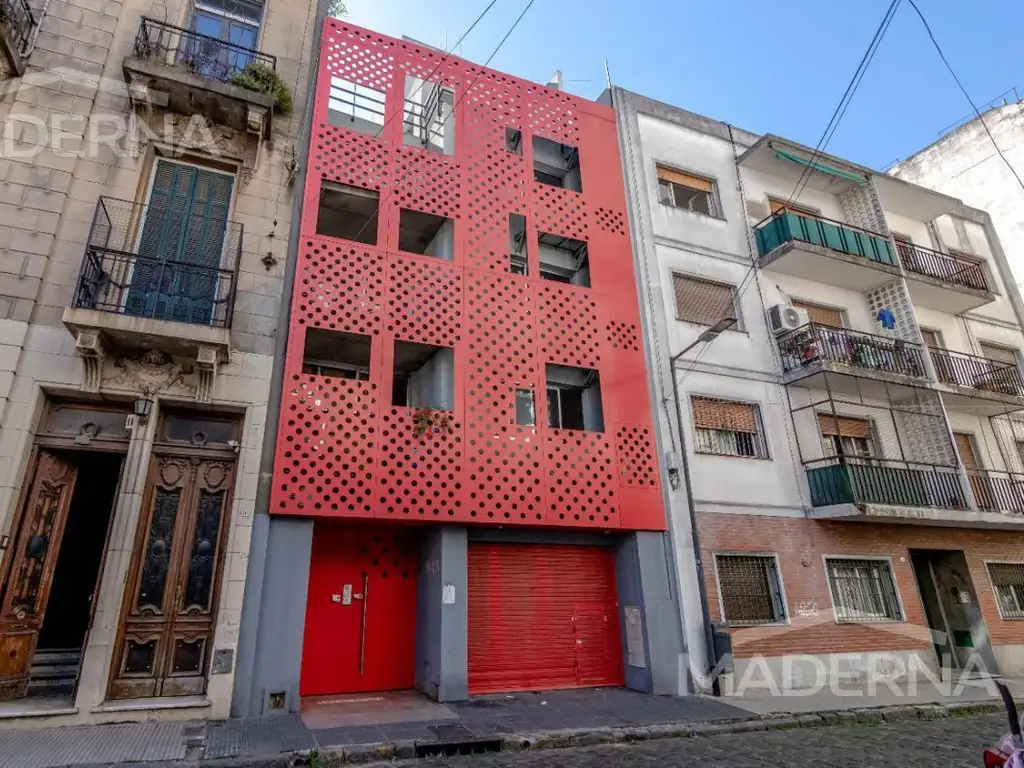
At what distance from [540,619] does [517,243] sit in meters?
8.07

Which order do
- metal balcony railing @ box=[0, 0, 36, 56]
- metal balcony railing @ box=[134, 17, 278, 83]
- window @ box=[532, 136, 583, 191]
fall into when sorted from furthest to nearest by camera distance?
window @ box=[532, 136, 583, 191] < metal balcony railing @ box=[134, 17, 278, 83] < metal balcony railing @ box=[0, 0, 36, 56]

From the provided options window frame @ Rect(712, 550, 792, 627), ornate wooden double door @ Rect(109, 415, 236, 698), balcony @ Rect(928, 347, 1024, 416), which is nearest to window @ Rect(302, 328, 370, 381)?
ornate wooden double door @ Rect(109, 415, 236, 698)

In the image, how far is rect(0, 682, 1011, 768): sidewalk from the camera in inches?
250

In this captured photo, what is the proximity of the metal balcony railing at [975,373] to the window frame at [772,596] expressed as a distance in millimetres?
7762

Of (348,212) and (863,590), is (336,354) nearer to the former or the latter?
(348,212)

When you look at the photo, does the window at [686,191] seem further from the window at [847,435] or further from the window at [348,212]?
the window at [348,212]

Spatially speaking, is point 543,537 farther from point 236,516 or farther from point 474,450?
point 236,516

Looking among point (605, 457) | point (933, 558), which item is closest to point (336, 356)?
point (605, 457)

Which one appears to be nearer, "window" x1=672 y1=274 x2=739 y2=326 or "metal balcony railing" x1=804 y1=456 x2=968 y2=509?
"metal balcony railing" x1=804 y1=456 x2=968 y2=509

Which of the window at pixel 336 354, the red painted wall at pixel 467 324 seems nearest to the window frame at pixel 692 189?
the red painted wall at pixel 467 324

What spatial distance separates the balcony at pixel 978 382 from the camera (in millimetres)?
15609

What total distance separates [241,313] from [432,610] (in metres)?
5.98

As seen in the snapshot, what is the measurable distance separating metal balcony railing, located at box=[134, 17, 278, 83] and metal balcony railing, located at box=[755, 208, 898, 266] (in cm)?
1246

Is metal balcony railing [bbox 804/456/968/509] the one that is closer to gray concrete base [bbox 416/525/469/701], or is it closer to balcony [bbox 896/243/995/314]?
balcony [bbox 896/243/995/314]
